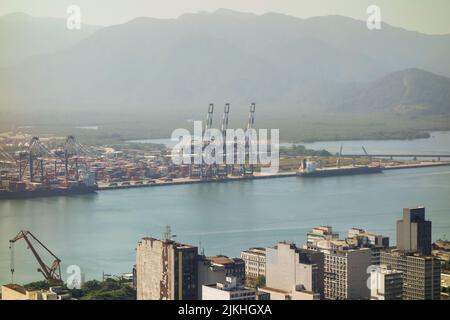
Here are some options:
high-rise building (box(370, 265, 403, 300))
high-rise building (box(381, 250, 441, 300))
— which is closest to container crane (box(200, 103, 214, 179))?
high-rise building (box(381, 250, 441, 300))

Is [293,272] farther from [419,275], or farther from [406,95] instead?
[406,95]

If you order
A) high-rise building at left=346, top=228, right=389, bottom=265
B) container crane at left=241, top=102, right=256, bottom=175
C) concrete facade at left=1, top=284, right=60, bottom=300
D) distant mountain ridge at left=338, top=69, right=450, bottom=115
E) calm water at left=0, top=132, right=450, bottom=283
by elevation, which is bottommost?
calm water at left=0, top=132, right=450, bottom=283

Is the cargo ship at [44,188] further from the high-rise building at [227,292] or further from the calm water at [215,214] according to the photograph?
the high-rise building at [227,292]

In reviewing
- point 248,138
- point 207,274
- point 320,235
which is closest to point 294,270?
point 207,274

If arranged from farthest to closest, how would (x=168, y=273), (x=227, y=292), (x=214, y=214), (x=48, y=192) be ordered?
(x=48, y=192) < (x=214, y=214) < (x=168, y=273) < (x=227, y=292)

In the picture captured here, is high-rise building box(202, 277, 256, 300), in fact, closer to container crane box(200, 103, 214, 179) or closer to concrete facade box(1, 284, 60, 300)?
concrete facade box(1, 284, 60, 300)

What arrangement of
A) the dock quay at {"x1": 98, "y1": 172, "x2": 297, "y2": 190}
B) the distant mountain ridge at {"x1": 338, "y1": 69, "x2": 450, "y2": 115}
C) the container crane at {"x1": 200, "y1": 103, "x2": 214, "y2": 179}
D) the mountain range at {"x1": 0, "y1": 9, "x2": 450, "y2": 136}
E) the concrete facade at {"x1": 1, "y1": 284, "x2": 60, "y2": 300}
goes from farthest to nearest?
the distant mountain ridge at {"x1": 338, "y1": 69, "x2": 450, "y2": 115}, the mountain range at {"x1": 0, "y1": 9, "x2": 450, "y2": 136}, the container crane at {"x1": 200, "y1": 103, "x2": 214, "y2": 179}, the dock quay at {"x1": 98, "y1": 172, "x2": 297, "y2": 190}, the concrete facade at {"x1": 1, "y1": 284, "x2": 60, "y2": 300}

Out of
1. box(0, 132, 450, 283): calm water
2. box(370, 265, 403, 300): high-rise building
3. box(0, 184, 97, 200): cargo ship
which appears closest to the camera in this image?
box(370, 265, 403, 300): high-rise building
